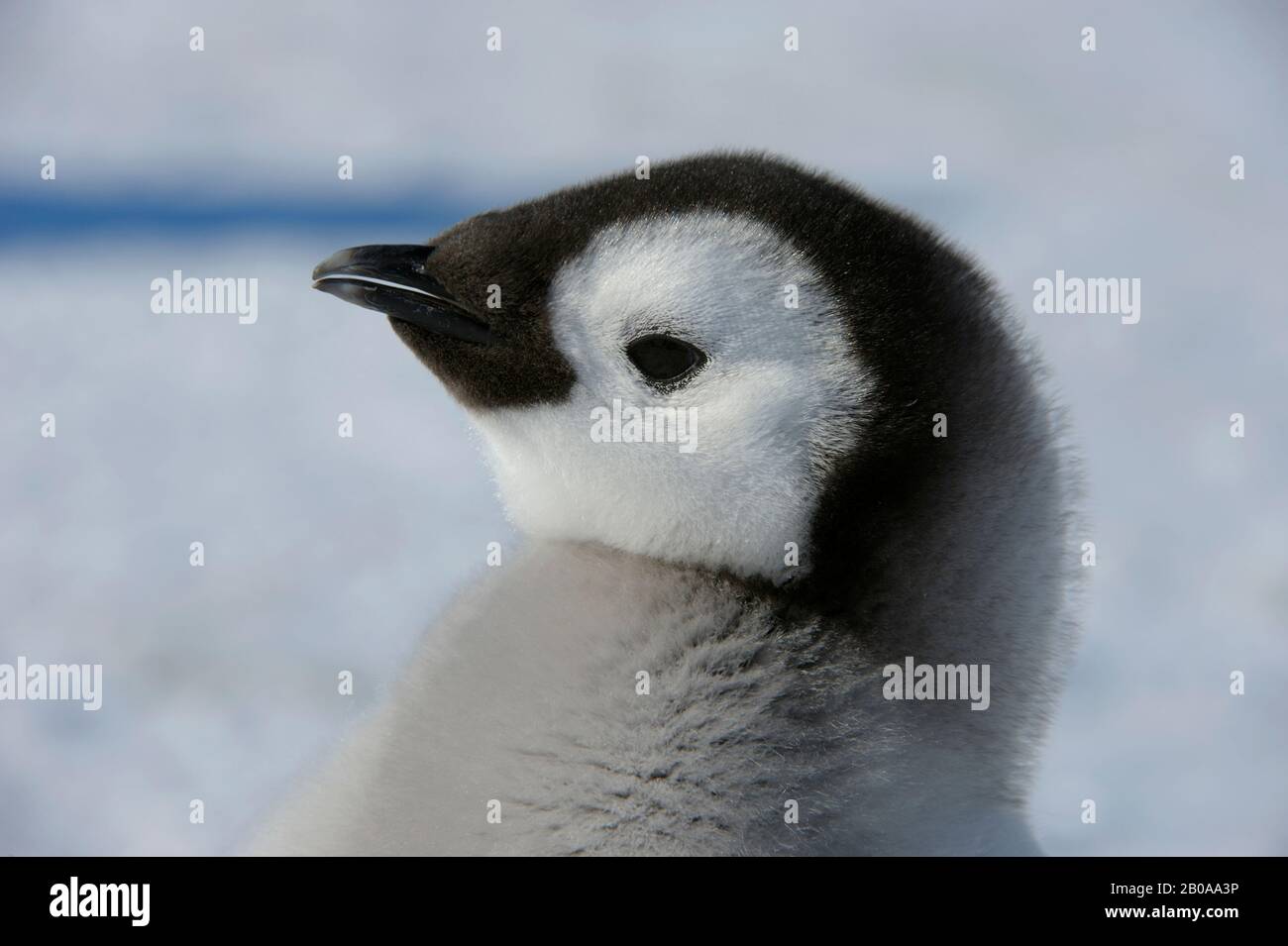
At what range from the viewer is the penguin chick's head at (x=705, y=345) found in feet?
4.29

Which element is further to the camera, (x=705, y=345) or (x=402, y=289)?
(x=402, y=289)

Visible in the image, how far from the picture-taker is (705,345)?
1310mm

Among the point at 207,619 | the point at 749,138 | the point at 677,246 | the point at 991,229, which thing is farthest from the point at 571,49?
the point at 677,246

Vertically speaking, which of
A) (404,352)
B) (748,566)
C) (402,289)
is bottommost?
(748,566)

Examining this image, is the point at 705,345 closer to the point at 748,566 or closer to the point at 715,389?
the point at 715,389

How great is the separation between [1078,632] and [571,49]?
5.74m

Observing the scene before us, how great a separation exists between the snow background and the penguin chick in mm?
261

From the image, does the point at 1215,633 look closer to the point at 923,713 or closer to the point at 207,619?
the point at 923,713

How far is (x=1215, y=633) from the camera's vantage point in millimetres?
3229

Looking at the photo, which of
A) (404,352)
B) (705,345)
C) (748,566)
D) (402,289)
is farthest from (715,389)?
(404,352)

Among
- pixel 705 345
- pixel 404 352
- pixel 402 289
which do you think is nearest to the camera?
pixel 705 345

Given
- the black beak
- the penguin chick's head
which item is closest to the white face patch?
the penguin chick's head

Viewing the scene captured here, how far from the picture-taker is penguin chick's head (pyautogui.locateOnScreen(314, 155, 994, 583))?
1.31 metres

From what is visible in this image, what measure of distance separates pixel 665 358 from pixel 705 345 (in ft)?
0.16
